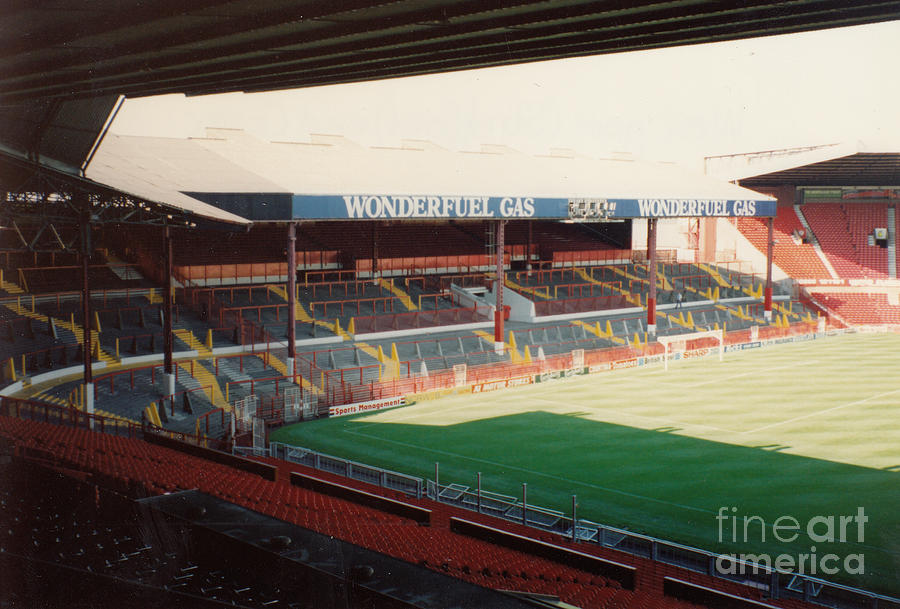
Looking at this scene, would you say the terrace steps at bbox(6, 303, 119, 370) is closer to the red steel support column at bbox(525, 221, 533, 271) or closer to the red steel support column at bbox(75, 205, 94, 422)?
the red steel support column at bbox(75, 205, 94, 422)

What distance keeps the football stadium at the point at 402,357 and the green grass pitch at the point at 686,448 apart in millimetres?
133

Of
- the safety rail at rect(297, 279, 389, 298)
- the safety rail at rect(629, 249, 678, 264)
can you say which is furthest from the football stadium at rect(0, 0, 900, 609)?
the safety rail at rect(629, 249, 678, 264)

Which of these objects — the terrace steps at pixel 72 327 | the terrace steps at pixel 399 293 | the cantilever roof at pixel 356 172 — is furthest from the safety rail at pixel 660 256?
the terrace steps at pixel 72 327

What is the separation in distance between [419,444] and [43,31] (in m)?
16.4

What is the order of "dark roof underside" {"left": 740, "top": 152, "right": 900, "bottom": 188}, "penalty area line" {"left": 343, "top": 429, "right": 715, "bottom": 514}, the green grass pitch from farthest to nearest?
1. "dark roof underside" {"left": 740, "top": 152, "right": 900, "bottom": 188}
2. "penalty area line" {"left": 343, "top": 429, "right": 715, "bottom": 514}
3. the green grass pitch

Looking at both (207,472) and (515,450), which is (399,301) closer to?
(515,450)

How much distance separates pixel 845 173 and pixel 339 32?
55.9m

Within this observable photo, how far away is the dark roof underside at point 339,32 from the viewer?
11.7 m

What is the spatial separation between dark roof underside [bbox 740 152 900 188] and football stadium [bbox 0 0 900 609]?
591mm

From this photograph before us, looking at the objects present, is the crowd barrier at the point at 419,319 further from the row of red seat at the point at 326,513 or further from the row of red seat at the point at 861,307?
the row of red seat at the point at 861,307

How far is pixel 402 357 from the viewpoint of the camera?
3678 centimetres

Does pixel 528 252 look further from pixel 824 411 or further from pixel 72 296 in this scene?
pixel 72 296

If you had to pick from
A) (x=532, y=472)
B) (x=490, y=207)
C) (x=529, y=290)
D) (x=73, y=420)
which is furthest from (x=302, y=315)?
(x=532, y=472)

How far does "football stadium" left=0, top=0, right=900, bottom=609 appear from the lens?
10.2 m
